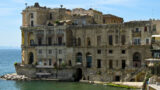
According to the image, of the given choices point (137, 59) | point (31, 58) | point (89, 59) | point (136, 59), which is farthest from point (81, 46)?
point (31, 58)

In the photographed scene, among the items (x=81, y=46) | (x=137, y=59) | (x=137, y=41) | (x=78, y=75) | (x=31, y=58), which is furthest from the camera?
(x=31, y=58)

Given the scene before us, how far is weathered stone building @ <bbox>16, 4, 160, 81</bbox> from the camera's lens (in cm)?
6644

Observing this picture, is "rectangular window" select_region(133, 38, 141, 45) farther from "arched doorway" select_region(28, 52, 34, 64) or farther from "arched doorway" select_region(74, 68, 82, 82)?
"arched doorway" select_region(28, 52, 34, 64)

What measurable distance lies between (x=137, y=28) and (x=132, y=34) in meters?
1.50

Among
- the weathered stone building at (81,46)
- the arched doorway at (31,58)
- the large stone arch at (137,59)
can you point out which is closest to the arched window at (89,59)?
the weathered stone building at (81,46)

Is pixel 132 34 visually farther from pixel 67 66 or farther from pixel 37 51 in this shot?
pixel 37 51

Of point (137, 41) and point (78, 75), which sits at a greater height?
point (137, 41)

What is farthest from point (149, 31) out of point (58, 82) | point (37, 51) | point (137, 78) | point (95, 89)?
point (37, 51)

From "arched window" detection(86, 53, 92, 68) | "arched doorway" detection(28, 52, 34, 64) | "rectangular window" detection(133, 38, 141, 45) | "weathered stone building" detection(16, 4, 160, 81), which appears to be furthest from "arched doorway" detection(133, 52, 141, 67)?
"arched doorway" detection(28, 52, 34, 64)

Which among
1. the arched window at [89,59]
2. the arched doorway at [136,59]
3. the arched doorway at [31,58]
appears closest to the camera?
the arched doorway at [136,59]

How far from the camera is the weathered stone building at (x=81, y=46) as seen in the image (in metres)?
66.4

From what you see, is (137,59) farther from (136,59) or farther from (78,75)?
(78,75)

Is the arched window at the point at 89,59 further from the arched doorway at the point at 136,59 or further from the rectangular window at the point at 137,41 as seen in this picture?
the rectangular window at the point at 137,41

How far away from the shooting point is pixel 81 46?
7244 cm
